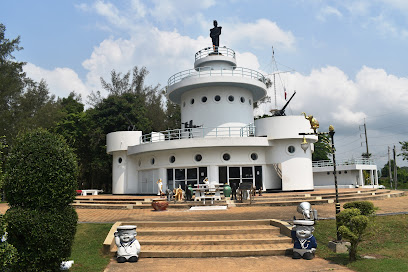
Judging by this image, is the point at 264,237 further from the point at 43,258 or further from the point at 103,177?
the point at 103,177

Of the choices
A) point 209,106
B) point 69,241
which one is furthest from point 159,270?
point 209,106

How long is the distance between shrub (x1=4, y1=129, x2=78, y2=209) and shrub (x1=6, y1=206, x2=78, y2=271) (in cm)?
25

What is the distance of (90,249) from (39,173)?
12.5 ft

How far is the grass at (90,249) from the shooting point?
8.33m

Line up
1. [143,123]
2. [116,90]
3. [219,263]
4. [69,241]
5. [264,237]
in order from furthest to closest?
[116,90] < [143,123] < [264,237] < [219,263] < [69,241]

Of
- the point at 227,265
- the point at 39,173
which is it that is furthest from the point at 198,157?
the point at 39,173

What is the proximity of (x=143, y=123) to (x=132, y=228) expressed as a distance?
30.6 m

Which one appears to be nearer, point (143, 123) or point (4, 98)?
point (4, 98)

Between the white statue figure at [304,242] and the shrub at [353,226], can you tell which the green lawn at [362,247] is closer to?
the shrub at [353,226]

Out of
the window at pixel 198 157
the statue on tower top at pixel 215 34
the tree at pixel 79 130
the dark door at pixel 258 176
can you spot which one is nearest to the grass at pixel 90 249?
the window at pixel 198 157

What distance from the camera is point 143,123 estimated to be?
128 feet

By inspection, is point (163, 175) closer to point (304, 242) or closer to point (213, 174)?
point (213, 174)

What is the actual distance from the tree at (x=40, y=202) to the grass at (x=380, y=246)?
672 cm

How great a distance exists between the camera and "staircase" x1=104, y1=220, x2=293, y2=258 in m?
9.42
